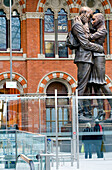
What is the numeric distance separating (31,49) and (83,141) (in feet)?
57.5

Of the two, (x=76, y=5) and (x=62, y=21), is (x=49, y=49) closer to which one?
(x=62, y=21)

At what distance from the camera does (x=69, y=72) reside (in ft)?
91.1

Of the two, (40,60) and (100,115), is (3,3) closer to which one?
(40,60)

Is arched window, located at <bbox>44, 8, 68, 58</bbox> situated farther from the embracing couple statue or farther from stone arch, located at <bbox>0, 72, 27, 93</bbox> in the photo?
the embracing couple statue

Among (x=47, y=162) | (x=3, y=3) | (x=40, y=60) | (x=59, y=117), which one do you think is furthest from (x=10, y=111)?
(x=3, y=3)

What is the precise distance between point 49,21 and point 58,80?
12.7 ft

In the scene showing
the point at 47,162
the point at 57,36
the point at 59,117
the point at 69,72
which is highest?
the point at 57,36

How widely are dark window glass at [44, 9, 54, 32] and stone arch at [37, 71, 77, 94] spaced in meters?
2.93

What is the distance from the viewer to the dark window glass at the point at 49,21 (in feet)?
93.4

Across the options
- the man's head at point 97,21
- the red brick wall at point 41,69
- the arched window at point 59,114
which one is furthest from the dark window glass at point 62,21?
the arched window at point 59,114

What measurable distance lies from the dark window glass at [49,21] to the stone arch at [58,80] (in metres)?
2.93

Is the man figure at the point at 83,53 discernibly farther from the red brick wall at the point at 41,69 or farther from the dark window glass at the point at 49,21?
the dark window glass at the point at 49,21

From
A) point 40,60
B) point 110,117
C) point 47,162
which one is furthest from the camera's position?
point 40,60

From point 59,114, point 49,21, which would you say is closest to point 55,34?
point 49,21
